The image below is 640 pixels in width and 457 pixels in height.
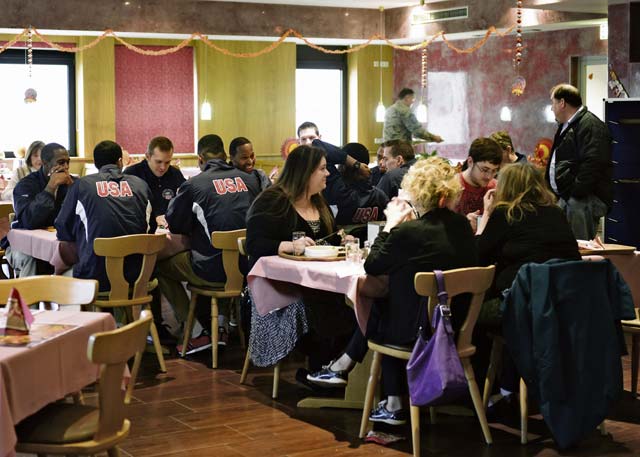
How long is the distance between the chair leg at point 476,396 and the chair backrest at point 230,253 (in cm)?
207

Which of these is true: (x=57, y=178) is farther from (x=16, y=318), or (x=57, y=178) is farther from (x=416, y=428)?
(x=416, y=428)

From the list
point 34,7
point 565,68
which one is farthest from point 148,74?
point 565,68

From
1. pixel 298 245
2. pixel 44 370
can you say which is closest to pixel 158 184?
pixel 298 245

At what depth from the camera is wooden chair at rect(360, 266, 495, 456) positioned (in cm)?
457

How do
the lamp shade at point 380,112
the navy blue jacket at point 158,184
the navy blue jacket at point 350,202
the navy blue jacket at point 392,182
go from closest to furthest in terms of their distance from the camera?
the navy blue jacket at point 350,202, the navy blue jacket at point 392,182, the navy blue jacket at point 158,184, the lamp shade at point 380,112

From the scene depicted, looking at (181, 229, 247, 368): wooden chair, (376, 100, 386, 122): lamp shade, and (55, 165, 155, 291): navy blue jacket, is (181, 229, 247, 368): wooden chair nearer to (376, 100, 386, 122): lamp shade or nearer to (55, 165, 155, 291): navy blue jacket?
(55, 165, 155, 291): navy blue jacket

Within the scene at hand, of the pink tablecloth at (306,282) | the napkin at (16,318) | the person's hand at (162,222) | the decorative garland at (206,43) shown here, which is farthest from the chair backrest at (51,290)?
the decorative garland at (206,43)

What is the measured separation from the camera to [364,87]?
15.4 m

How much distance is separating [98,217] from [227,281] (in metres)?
0.90

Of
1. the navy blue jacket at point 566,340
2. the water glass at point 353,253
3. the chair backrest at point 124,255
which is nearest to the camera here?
the navy blue jacket at point 566,340

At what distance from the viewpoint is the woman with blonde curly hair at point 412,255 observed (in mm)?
4770

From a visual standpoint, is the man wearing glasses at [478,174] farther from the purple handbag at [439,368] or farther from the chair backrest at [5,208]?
the chair backrest at [5,208]

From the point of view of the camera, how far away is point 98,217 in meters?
6.23

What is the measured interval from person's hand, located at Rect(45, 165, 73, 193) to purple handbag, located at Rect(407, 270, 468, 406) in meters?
3.11
